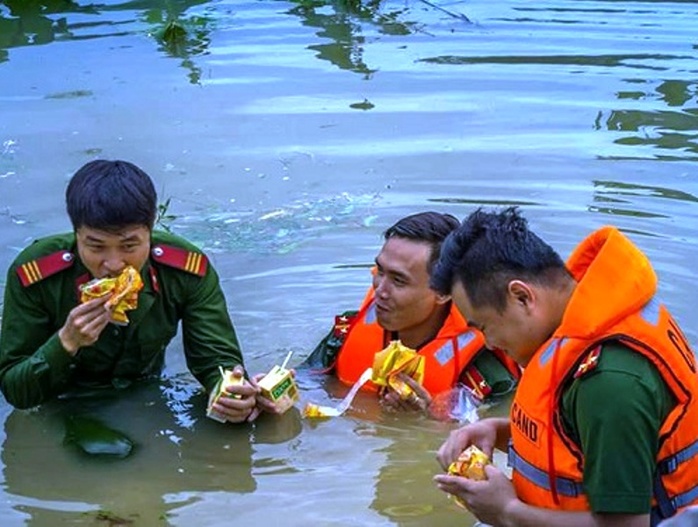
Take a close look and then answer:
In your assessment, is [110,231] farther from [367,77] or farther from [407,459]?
[367,77]

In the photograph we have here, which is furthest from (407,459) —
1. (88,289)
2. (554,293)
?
(554,293)

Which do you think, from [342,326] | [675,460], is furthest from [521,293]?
[342,326]

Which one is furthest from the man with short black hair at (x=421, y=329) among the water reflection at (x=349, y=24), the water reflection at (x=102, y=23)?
the water reflection at (x=102, y=23)

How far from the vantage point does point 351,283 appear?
7156 millimetres

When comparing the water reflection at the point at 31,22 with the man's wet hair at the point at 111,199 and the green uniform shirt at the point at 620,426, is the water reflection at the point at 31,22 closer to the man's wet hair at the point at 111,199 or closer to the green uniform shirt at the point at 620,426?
the man's wet hair at the point at 111,199

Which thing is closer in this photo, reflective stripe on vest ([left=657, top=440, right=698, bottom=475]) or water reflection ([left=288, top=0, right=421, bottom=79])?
reflective stripe on vest ([left=657, top=440, right=698, bottom=475])

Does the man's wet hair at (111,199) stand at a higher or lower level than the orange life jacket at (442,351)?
higher

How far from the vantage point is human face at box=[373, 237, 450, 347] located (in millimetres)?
5586

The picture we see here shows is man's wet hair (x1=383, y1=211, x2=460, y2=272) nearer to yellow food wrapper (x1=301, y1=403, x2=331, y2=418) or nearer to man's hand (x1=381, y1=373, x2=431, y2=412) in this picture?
man's hand (x1=381, y1=373, x2=431, y2=412)

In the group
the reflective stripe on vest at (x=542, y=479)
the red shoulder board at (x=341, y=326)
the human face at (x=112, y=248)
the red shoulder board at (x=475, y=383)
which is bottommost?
the red shoulder board at (x=475, y=383)

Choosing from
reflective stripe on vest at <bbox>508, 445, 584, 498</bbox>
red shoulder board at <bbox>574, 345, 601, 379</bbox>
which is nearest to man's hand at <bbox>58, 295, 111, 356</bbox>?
reflective stripe on vest at <bbox>508, 445, 584, 498</bbox>

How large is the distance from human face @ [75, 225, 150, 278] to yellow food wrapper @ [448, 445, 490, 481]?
5.60 feet

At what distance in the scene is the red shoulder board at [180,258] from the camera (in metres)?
5.52

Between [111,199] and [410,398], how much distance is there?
1.54m
